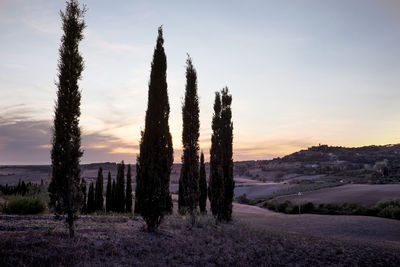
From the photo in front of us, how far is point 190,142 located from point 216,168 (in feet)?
10.7

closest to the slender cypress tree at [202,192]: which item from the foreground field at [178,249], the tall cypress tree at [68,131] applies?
the foreground field at [178,249]

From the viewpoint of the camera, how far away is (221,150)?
20531 millimetres

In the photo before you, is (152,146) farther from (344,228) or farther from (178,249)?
(344,228)

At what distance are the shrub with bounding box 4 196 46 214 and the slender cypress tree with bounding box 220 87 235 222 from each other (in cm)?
1385

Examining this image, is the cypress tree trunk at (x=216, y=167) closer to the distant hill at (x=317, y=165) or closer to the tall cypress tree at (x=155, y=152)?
the tall cypress tree at (x=155, y=152)

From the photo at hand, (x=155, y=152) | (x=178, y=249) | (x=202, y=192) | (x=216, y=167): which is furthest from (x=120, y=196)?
(x=178, y=249)

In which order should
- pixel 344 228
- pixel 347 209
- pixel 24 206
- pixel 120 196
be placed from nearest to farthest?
1. pixel 344 228
2. pixel 24 206
3. pixel 347 209
4. pixel 120 196

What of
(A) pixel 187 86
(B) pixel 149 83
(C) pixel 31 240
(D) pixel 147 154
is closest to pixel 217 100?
(A) pixel 187 86

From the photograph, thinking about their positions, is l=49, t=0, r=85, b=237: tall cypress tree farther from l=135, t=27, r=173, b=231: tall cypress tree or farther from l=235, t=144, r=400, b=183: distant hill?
l=235, t=144, r=400, b=183: distant hill

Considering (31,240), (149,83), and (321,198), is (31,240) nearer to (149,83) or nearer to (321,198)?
(149,83)

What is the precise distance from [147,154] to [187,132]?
4.63 meters

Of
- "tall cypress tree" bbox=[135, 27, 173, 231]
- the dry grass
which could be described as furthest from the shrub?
"tall cypress tree" bbox=[135, 27, 173, 231]

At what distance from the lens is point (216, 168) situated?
20.2 metres

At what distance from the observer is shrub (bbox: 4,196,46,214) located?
822 inches
